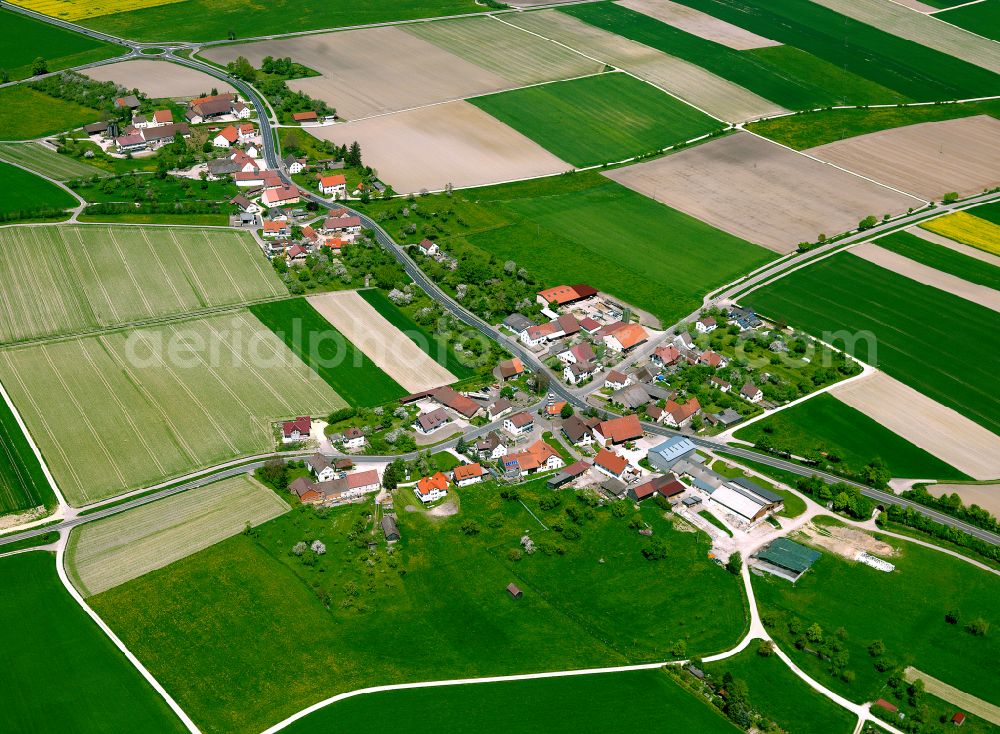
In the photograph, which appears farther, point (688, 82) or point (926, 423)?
point (688, 82)

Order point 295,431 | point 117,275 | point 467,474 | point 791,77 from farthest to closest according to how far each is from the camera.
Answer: point 791,77, point 117,275, point 295,431, point 467,474

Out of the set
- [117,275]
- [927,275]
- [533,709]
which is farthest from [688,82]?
[533,709]

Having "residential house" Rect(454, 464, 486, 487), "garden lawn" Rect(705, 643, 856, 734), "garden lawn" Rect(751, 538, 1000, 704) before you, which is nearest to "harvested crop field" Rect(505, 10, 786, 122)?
"residential house" Rect(454, 464, 486, 487)

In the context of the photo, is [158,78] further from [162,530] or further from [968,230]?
[968,230]

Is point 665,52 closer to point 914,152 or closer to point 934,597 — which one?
point 914,152

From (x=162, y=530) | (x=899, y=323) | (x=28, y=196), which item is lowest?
(x=162, y=530)

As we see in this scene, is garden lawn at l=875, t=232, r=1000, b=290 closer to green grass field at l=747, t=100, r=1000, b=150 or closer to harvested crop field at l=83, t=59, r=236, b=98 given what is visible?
green grass field at l=747, t=100, r=1000, b=150

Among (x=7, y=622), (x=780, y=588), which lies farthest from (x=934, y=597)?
(x=7, y=622)

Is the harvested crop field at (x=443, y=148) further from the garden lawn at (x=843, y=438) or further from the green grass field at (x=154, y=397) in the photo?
the garden lawn at (x=843, y=438)
